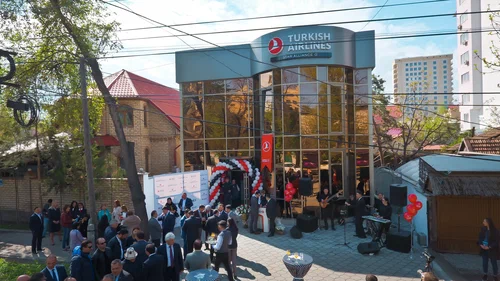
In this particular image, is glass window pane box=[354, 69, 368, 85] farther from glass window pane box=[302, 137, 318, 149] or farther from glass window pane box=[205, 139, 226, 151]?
glass window pane box=[205, 139, 226, 151]

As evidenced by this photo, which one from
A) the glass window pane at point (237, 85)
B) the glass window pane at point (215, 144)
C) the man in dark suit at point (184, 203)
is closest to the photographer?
the man in dark suit at point (184, 203)

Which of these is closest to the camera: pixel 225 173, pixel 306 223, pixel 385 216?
pixel 385 216

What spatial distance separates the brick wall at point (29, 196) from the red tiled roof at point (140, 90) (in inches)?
351

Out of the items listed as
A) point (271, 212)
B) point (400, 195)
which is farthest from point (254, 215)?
point (400, 195)

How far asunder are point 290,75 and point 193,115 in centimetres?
617

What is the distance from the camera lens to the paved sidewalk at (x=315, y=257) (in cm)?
917

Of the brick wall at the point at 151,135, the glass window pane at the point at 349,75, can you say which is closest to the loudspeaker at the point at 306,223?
the glass window pane at the point at 349,75

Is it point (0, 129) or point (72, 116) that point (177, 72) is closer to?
point (72, 116)

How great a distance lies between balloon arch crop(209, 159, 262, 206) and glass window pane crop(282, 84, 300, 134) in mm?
2474

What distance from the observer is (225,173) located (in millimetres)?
16781

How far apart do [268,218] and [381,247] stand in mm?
4163

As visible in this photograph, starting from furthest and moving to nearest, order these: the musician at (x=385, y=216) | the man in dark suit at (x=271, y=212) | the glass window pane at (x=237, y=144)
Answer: the glass window pane at (x=237, y=144) < the man in dark suit at (x=271, y=212) < the musician at (x=385, y=216)

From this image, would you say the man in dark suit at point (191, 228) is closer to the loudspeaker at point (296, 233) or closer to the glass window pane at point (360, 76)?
the loudspeaker at point (296, 233)

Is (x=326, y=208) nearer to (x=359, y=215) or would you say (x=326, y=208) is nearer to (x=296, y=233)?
(x=359, y=215)
